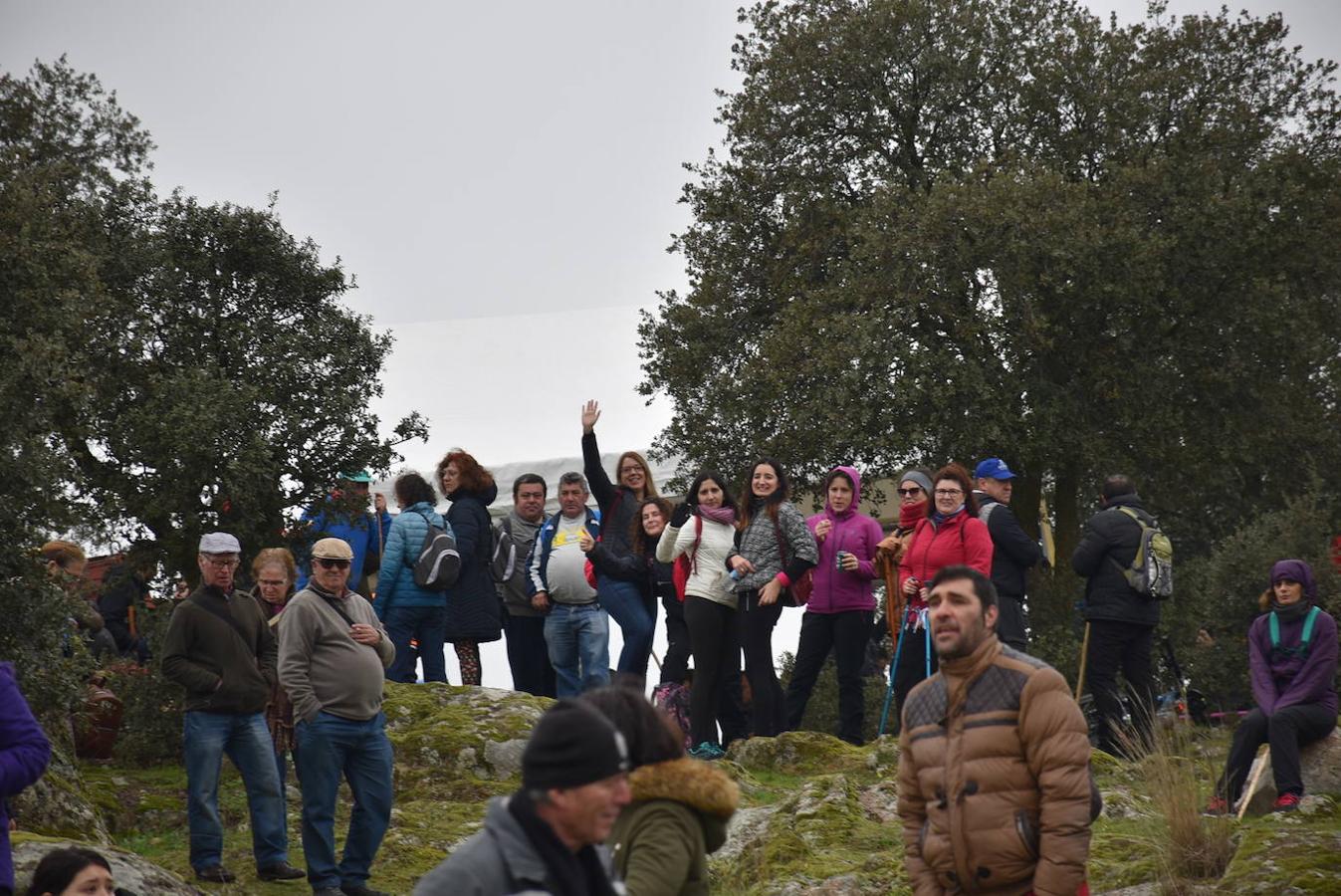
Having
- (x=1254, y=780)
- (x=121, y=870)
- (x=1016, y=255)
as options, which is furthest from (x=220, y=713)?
(x=1016, y=255)

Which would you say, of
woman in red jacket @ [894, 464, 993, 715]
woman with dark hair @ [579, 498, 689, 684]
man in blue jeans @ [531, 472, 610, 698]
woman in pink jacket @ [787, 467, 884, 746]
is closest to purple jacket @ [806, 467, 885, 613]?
woman in pink jacket @ [787, 467, 884, 746]

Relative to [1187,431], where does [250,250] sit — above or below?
above

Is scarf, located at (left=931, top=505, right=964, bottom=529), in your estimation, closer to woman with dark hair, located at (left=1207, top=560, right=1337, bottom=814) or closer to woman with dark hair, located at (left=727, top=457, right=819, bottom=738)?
woman with dark hair, located at (left=727, top=457, right=819, bottom=738)

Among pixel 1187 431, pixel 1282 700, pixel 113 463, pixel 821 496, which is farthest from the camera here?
pixel 1187 431

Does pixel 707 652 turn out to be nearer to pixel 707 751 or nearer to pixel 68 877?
pixel 707 751

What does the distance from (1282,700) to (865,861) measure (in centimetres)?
275

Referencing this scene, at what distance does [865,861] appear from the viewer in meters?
8.26

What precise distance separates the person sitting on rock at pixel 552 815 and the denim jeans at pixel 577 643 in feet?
28.1

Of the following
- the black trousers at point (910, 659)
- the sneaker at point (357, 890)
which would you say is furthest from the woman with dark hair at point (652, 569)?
the sneaker at point (357, 890)

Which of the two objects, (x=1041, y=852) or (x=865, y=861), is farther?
(x=865, y=861)

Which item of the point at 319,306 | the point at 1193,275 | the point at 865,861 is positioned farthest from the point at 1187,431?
the point at 865,861

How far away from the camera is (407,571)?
1223 centimetres

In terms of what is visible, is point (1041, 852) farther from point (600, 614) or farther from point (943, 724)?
point (600, 614)

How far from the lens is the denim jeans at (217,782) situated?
825 centimetres
